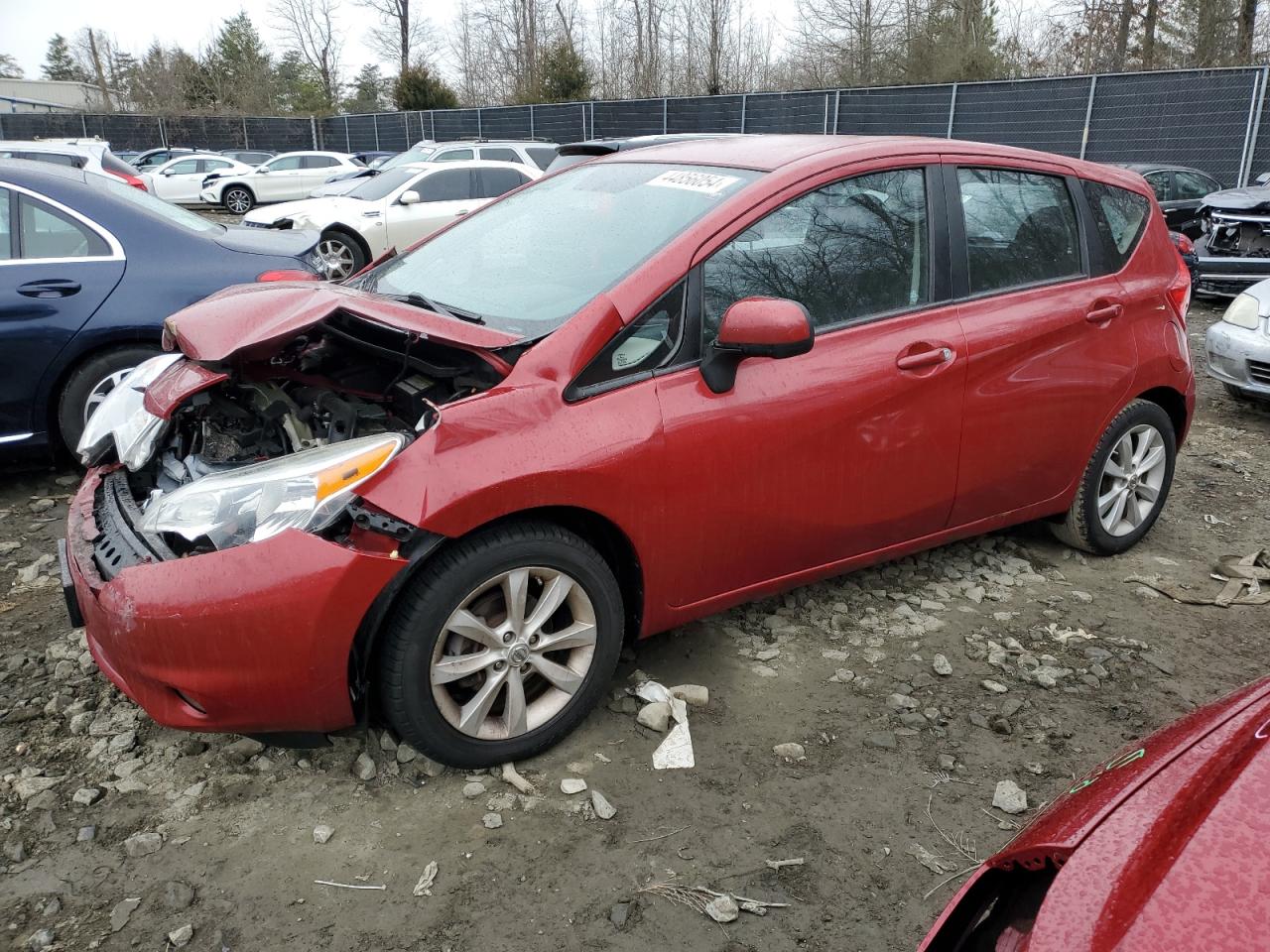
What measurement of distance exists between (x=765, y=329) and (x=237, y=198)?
889 inches

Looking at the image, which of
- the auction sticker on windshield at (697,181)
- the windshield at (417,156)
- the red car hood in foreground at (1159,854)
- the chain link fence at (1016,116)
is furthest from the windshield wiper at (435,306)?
the windshield at (417,156)

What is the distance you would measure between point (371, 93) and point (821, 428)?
5450 cm

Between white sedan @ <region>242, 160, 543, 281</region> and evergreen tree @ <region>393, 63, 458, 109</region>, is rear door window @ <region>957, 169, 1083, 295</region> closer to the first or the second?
white sedan @ <region>242, 160, 543, 281</region>

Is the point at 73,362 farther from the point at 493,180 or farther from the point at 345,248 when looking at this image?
the point at 493,180

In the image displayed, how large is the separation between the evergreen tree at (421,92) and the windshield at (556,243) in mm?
35160

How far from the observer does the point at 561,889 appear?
7.68 ft

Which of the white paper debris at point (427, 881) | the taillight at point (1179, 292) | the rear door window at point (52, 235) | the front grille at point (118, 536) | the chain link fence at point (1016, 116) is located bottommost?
the white paper debris at point (427, 881)

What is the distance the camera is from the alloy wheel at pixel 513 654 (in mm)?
2576

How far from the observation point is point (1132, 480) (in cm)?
413

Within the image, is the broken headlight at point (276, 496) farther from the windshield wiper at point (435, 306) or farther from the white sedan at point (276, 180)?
the white sedan at point (276, 180)

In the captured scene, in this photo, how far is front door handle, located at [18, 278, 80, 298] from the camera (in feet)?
14.9

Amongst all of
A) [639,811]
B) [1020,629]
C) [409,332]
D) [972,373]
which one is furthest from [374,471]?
[1020,629]

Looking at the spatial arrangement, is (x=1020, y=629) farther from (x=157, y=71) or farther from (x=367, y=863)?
(x=157, y=71)

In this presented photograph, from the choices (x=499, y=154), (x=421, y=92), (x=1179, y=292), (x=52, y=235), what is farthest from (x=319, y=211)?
(x=421, y=92)
